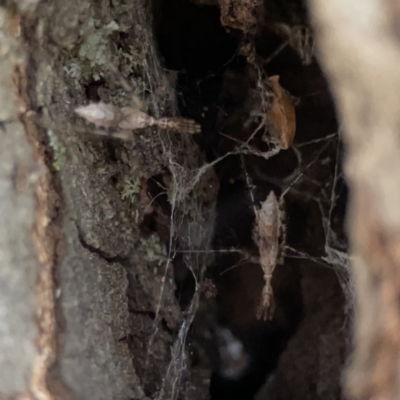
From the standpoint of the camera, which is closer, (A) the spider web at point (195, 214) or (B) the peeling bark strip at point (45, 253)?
(B) the peeling bark strip at point (45, 253)

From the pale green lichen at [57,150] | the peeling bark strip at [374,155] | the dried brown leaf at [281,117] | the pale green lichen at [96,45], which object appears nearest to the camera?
the peeling bark strip at [374,155]

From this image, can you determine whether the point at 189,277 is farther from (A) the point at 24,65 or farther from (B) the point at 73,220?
(A) the point at 24,65

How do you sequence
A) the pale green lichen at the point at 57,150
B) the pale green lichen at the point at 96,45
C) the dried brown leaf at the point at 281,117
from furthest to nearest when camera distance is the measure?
1. the dried brown leaf at the point at 281,117
2. the pale green lichen at the point at 96,45
3. the pale green lichen at the point at 57,150

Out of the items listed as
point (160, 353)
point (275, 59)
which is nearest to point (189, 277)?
point (160, 353)

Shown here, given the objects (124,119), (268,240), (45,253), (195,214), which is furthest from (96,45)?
(268,240)

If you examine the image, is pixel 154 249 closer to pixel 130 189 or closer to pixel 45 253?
pixel 130 189

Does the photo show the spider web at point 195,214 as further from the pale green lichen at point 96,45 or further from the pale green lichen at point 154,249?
the pale green lichen at point 96,45

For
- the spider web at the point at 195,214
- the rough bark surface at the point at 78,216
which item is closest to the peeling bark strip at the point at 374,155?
the spider web at the point at 195,214
